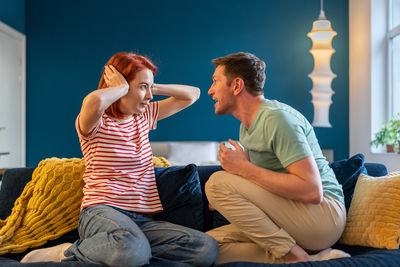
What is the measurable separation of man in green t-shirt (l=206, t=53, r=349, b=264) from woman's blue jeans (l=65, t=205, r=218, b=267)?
0.18 meters

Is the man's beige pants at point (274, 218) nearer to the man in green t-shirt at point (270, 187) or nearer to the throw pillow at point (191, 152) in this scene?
the man in green t-shirt at point (270, 187)

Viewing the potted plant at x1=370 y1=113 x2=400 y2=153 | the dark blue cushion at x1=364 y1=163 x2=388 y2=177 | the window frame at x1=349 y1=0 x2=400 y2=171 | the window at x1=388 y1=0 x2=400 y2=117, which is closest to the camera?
the dark blue cushion at x1=364 y1=163 x2=388 y2=177

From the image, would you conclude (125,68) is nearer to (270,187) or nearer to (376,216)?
(270,187)

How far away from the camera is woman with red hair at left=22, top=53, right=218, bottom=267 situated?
1.57 meters

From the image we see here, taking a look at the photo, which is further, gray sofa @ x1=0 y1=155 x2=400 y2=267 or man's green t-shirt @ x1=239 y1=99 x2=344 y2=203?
gray sofa @ x1=0 y1=155 x2=400 y2=267

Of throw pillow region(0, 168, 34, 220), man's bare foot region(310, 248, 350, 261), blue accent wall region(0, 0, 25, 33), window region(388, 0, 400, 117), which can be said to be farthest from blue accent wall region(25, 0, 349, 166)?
man's bare foot region(310, 248, 350, 261)

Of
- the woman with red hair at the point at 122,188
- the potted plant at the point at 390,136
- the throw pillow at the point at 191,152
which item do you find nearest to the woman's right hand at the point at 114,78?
the woman with red hair at the point at 122,188

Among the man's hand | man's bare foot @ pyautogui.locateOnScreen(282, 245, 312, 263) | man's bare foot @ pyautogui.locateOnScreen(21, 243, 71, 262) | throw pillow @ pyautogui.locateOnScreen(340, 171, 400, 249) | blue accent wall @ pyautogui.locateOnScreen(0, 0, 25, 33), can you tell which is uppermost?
blue accent wall @ pyautogui.locateOnScreen(0, 0, 25, 33)

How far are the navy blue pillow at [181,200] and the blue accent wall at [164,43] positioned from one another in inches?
141

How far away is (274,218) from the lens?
5.39 ft

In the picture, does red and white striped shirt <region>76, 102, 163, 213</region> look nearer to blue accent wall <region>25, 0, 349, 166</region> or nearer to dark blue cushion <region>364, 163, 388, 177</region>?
dark blue cushion <region>364, 163, 388, 177</region>

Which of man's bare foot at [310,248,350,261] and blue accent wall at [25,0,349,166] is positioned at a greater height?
blue accent wall at [25,0,349,166]

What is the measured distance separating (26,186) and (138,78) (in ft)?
2.39

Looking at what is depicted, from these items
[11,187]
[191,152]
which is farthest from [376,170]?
[191,152]
